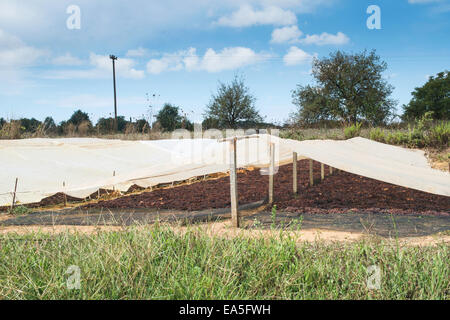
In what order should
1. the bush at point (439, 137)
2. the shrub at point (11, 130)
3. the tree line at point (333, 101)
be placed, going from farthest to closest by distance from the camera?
1. the tree line at point (333, 101)
2. the bush at point (439, 137)
3. the shrub at point (11, 130)

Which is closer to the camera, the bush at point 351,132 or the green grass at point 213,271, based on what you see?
the green grass at point 213,271

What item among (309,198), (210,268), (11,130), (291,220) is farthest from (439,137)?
(11,130)

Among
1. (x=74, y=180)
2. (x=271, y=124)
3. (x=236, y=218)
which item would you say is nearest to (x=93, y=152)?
(x=74, y=180)

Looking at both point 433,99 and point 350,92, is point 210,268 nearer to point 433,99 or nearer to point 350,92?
point 350,92

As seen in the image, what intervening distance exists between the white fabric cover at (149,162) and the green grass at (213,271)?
231 centimetres

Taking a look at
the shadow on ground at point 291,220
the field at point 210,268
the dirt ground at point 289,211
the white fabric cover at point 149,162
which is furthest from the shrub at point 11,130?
the field at point 210,268

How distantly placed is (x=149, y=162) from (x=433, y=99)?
31.5m

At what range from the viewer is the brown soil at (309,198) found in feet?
19.2

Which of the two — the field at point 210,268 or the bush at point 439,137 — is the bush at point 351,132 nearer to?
the bush at point 439,137

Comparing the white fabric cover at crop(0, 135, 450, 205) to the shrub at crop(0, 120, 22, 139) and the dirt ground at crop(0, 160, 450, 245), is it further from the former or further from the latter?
the shrub at crop(0, 120, 22, 139)

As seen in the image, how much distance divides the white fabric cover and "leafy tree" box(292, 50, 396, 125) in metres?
12.8

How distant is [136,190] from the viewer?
833cm

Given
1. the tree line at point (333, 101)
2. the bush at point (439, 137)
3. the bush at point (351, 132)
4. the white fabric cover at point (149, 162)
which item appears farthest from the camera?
the tree line at point (333, 101)
